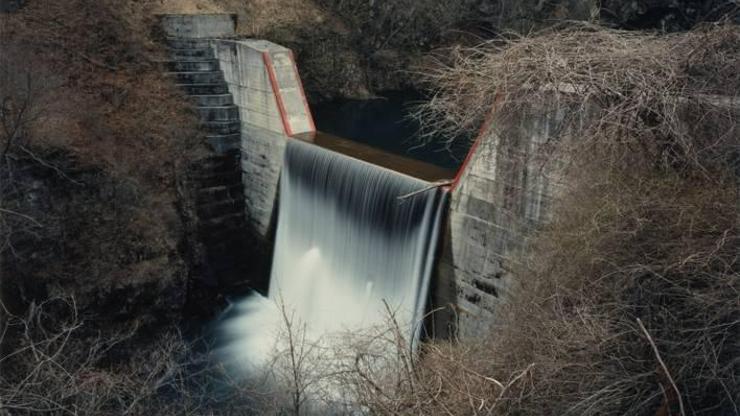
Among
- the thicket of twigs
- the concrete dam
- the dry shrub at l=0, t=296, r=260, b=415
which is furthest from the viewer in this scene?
the dry shrub at l=0, t=296, r=260, b=415

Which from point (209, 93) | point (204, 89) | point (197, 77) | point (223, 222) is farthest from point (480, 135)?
point (197, 77)

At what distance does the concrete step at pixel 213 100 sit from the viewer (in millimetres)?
14883

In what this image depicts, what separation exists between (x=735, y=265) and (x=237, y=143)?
1182cm

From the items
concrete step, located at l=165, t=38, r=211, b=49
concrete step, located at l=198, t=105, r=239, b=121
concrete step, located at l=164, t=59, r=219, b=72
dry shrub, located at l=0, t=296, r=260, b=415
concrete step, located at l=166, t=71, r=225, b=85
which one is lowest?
dry shrub, located at l=0, t=296, r=260, b=415

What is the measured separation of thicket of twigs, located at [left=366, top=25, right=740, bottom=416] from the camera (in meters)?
5.79

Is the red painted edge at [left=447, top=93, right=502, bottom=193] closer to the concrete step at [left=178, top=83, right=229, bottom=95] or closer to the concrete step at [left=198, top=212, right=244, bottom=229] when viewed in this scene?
the concrete step at [left=198, top=212, right=244, bottom=229]

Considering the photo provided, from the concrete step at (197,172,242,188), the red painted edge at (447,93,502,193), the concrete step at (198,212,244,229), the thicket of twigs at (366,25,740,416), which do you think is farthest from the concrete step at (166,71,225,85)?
the thicket of twigs at (366,25,740,416)

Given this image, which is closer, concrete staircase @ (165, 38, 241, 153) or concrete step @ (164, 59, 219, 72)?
concrete staircase @ (165, 38, 241, 153)

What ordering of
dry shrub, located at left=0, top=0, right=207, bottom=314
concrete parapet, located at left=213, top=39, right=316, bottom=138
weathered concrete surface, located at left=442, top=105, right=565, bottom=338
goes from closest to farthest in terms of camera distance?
1. weathered concrete surface, located at left=442, top=105, right=565, bottom=338
2. dry shrub, located at left=0, top=0, right=207, bottom=314
3. concrete parapet, located at left=213, top=39, right=316, bottom=138

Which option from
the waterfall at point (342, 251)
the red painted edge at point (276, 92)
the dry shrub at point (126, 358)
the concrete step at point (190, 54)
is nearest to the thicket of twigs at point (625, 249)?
the waterfall at point (342, 251)

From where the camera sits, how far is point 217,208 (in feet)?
49.0

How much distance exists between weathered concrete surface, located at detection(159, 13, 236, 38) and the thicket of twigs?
391 inches

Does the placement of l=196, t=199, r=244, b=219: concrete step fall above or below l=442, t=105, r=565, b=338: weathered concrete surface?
below

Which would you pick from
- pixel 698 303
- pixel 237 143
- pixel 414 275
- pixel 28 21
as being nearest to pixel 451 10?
pixel 237 143
